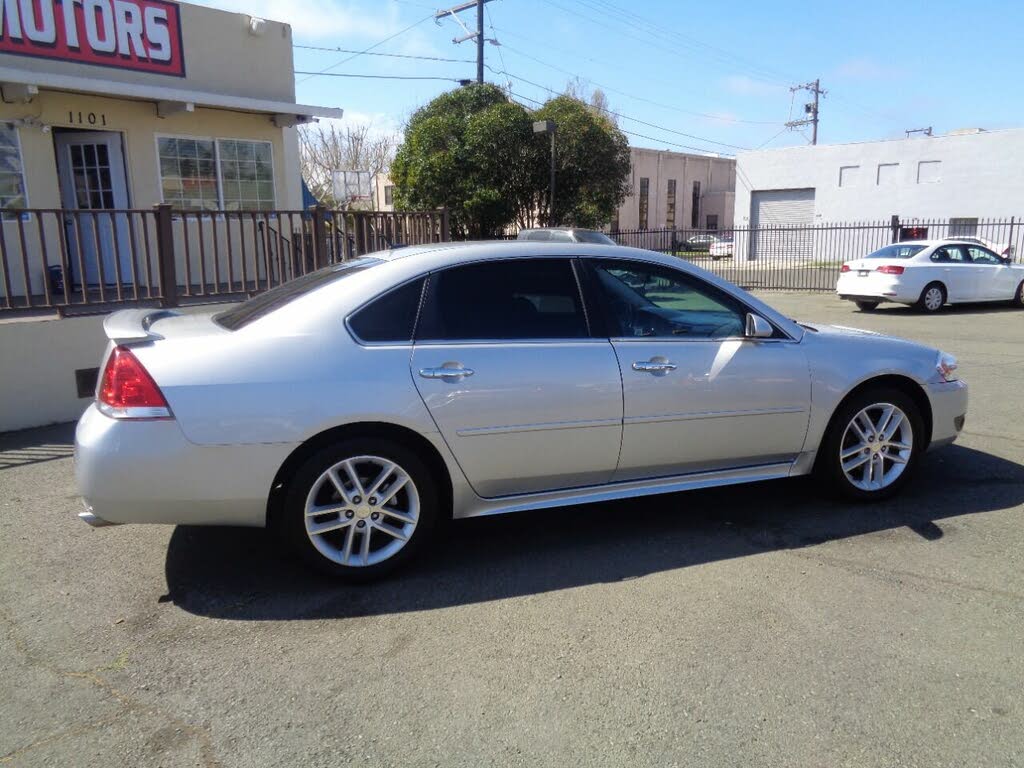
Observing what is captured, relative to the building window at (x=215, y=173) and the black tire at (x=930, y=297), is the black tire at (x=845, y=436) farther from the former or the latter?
the black tire at (x=930, y=297)

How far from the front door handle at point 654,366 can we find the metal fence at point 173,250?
4954mm

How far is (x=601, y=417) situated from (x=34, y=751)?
2.70m

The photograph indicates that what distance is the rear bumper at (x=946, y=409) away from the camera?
15.8ft

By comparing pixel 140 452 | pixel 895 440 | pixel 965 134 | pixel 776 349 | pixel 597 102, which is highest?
pixel 597 102

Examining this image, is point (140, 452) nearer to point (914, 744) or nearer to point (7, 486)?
point (7, 486)

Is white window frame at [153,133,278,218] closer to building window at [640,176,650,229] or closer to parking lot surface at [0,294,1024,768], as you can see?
parking lot surface at [0,294,1024,768]

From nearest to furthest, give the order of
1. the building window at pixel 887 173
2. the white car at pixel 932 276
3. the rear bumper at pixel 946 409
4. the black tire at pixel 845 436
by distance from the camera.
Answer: the black tire at pixel 845 436
the rear bumper at pixel 946 409
the white car at pixel 932 276
the building window at pixel 887 173

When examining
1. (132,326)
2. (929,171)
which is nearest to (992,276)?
(132,326)

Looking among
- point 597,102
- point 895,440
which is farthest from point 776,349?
point 597,102

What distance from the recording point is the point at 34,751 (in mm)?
2613

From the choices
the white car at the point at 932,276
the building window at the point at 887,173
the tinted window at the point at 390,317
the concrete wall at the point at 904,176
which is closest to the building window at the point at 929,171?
the concrete wall at the point at 904,176

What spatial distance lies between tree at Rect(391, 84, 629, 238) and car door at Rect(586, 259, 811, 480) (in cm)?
1676

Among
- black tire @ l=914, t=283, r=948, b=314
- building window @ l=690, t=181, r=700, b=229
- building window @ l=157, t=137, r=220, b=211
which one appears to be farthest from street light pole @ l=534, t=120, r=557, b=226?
building window @ l=690, t=181, r=700, b=229

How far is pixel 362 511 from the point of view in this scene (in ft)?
12.2
